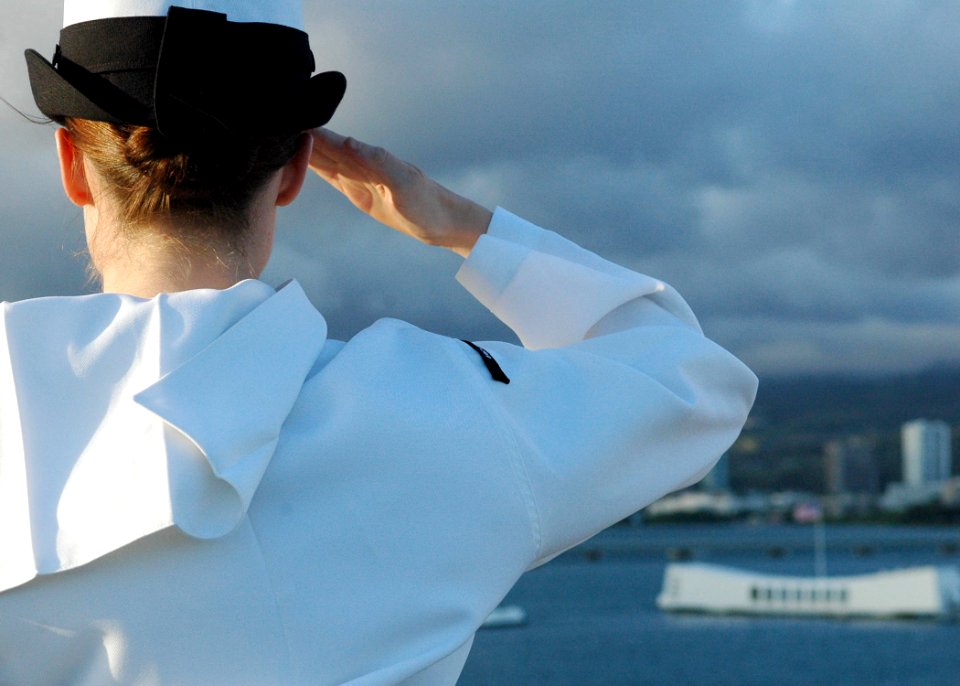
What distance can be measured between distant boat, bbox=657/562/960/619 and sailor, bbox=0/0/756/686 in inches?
1940

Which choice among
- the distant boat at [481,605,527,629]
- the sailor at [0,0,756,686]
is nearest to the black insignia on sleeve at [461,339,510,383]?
the sailor at [0,0,756,686]

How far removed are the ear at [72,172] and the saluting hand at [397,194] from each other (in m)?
0.33

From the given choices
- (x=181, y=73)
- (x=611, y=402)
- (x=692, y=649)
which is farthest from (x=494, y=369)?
(x=692, y=649)

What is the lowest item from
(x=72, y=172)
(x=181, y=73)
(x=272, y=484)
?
(x=272, y=484)

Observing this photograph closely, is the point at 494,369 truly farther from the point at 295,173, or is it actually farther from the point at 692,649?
the point at 692,649

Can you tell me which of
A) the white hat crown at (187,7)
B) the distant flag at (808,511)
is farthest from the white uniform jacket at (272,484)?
the distant flag at (808,511)

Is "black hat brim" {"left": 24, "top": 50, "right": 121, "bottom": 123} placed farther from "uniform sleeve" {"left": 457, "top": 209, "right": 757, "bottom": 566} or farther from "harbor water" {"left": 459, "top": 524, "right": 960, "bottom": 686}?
"harbor water" {"left": 459, "top": 524, "right": 960, "bottom": 686}

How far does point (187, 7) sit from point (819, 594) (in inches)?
2143

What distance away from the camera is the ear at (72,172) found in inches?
42.7

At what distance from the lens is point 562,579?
290ft

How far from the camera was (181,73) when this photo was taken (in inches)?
39.6

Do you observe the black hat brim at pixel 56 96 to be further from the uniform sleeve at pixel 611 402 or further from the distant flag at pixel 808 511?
the distant flag at pixel 808 511

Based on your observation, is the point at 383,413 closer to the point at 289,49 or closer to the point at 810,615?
the point at 289,49

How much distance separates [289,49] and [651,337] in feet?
1.46
